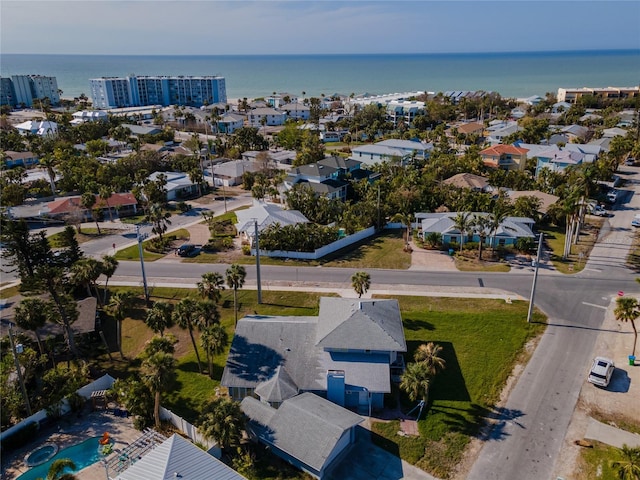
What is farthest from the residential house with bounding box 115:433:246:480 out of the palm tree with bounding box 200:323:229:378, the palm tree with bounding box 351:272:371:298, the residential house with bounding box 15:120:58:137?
the residential house with bounding box 15:120:58:137

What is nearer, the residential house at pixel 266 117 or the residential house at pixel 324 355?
the residential house at pixel 324 355

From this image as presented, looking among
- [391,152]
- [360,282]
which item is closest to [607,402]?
[360,282]

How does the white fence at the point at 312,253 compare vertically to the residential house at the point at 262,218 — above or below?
below

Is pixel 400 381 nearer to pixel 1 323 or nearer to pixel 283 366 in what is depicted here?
pixel 283 366

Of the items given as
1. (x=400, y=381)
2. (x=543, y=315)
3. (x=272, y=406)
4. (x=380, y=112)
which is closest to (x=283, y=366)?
(x=272, y=406)

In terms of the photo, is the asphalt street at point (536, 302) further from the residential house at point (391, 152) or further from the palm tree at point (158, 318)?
the residential house at point (391, 152)

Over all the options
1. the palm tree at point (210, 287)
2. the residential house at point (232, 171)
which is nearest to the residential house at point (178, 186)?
the residential house at point (232, 171)
